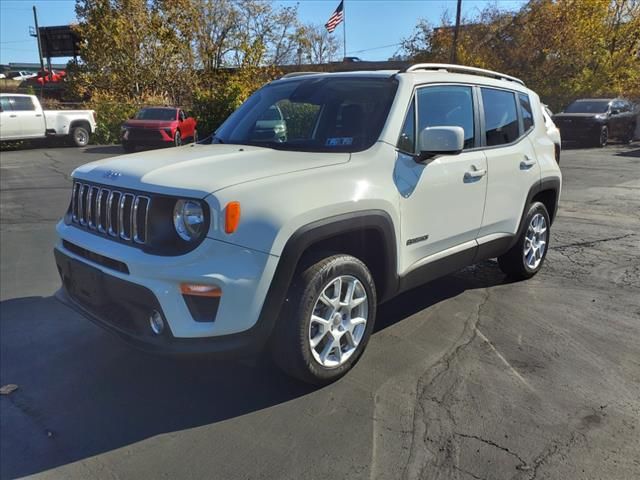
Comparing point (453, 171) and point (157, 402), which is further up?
point (453, 171)

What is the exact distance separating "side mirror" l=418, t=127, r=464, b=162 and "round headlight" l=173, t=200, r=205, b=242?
1573 mm

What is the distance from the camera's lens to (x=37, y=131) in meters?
19.3

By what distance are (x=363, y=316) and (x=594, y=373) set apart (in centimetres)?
153

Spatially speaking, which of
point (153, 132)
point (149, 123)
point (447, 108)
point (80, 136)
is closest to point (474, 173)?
point (447, 108)

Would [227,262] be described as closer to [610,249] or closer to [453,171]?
[453,171]

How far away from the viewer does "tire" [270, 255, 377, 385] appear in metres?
2.97

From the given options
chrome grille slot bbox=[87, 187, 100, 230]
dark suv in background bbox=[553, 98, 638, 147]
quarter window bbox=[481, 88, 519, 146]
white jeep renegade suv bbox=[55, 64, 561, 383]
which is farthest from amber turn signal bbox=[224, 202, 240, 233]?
dark suv in background bbox=[553, 98, 638, 147]

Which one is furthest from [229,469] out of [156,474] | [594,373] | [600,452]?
[594,373]

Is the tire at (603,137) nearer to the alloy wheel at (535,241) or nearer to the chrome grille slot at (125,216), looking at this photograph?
the alloy wheel at (535,241)

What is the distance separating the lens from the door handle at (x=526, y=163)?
15.3ft

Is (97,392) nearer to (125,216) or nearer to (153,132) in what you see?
(125,216)

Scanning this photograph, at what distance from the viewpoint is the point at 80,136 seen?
20812 mm

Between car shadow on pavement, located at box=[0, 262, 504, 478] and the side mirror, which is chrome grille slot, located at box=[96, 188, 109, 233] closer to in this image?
car shadow on pavement, located at box=[0, 262, 504, 478]

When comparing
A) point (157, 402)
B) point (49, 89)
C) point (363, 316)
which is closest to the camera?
point (157, 402)
